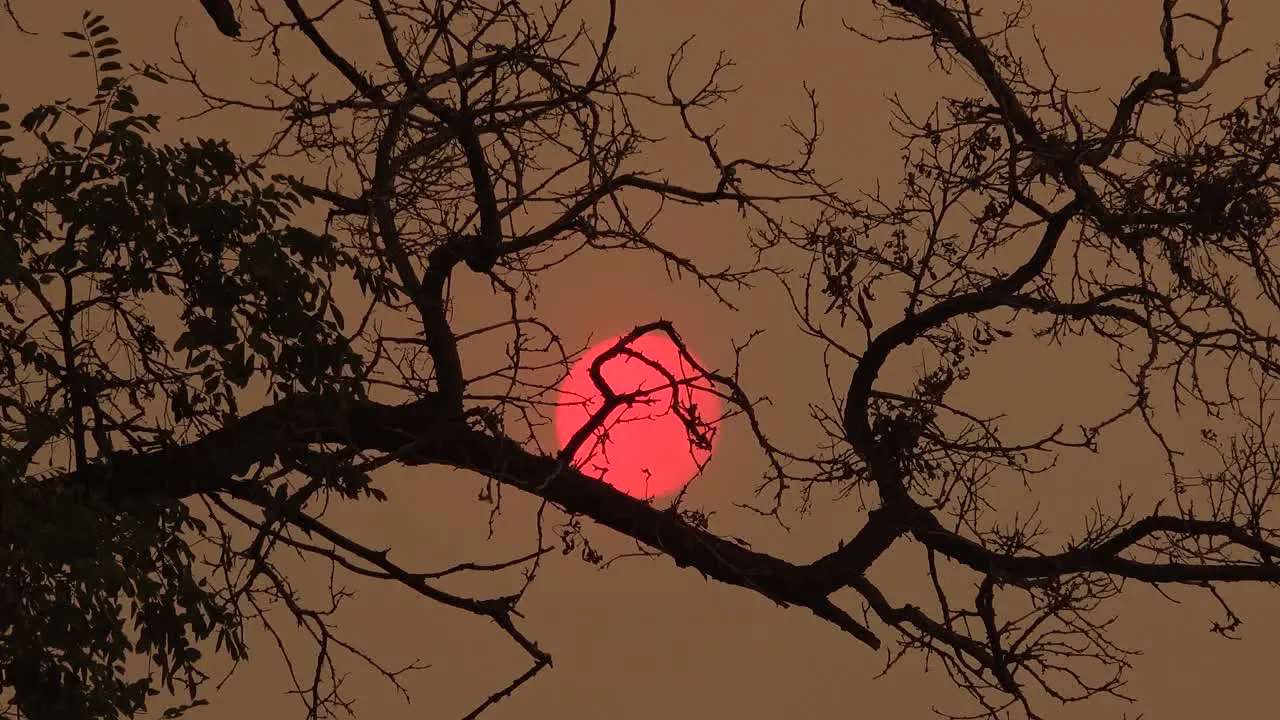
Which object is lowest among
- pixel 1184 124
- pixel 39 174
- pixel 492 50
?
pixel 39 174

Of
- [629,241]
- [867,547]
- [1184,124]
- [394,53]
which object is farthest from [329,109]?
[1184,124]

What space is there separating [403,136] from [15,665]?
11.6ft

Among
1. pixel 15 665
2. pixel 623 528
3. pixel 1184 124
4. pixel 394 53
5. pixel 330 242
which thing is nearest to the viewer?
pixel 15 665

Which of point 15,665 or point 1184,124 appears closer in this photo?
point 15,665

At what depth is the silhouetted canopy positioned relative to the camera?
8578mm

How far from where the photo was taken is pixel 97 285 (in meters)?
7.91

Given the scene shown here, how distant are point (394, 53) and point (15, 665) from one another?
3344mm

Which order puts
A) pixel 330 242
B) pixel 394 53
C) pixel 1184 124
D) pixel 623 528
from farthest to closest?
pixel 623 528 → pixel 1184 124 → pixel 394 53 → pixel 330 242

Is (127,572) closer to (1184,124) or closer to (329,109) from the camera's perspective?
(329,109)

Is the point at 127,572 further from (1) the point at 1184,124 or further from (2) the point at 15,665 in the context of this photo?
(1) the point at 1184,124

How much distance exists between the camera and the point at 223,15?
861 centimetres

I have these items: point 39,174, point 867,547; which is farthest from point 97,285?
point 867,547

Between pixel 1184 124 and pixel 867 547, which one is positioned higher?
pixel 1184 124

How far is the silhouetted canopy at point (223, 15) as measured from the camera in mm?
8578
